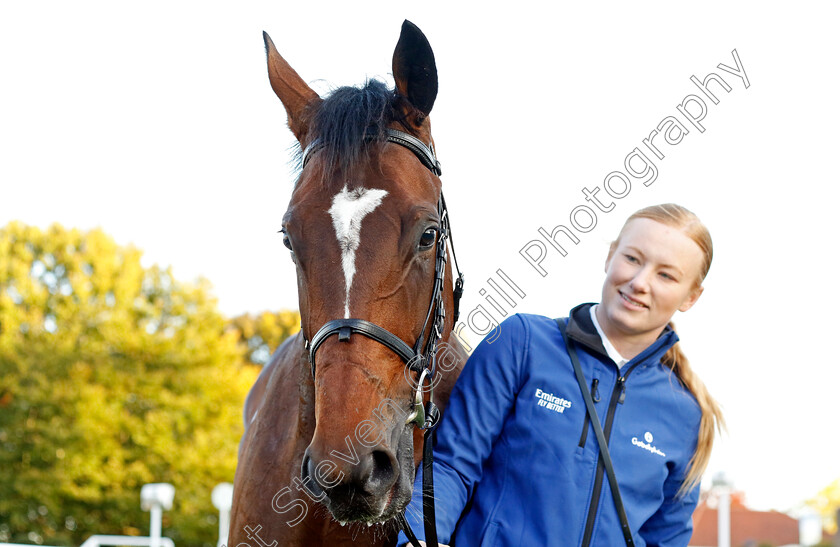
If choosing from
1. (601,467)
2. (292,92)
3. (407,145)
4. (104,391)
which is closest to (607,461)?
(601,467)

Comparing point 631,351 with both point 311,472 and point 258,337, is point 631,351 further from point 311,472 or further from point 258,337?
point 258,337

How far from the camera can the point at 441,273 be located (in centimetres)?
236

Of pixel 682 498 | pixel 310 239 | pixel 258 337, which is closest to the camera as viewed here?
pixel 310 239

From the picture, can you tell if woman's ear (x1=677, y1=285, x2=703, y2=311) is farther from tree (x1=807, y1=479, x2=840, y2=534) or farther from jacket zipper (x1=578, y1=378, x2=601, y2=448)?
tree (x1=807, y1=479, x2=840, y2=534)

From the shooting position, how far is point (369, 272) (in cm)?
208

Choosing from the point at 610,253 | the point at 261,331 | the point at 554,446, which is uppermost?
the point at 261,331

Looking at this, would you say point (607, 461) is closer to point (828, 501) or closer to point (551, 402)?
point (551, 402)

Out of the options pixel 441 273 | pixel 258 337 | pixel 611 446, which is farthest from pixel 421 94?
pixel 258 337

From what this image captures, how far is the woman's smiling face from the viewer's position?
8.04 feet

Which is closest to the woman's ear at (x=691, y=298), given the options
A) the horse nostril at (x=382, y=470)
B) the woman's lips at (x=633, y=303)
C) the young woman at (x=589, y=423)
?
the young woman at (x=589, y=423)

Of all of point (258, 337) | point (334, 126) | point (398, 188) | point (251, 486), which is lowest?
point (251, 486)

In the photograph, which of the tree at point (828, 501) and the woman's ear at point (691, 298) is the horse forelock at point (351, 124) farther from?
the tree at point (828, 501)

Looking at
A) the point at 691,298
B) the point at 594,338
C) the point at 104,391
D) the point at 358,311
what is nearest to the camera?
the point at 358,311

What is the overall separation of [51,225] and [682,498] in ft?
88.8
